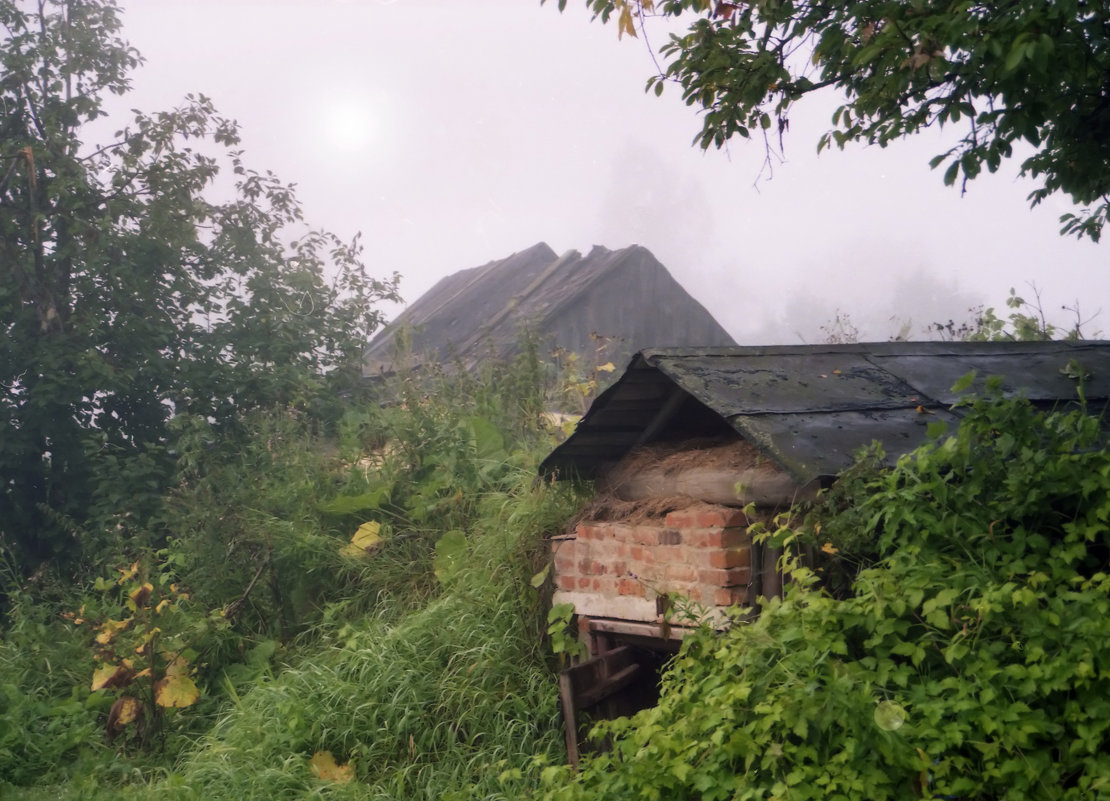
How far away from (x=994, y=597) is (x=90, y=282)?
10.5 m

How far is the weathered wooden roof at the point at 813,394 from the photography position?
13.6ft

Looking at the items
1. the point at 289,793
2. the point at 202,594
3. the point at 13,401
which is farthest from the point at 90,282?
the point at 289,793

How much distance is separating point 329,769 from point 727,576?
2665 millimetres

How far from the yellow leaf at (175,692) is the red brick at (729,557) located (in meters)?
4.42

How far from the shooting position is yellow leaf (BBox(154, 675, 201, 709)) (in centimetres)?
702

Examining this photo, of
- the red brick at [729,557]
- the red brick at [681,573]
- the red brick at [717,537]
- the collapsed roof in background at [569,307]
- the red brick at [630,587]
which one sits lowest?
the red brick at [630,587]

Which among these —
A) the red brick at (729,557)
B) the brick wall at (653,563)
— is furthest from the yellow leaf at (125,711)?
the red brick at (729,557)

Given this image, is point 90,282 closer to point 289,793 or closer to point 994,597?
point 289,793

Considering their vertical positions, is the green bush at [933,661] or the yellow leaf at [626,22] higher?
the yellow leaf at [626,22]

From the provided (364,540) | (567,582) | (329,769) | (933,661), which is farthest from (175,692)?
(933,661)

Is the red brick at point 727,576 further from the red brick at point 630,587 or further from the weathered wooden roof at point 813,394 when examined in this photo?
the weathered wooden roof at point 813,394

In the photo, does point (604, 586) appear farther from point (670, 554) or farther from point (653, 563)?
point (670, 554)

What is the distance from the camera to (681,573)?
485cm

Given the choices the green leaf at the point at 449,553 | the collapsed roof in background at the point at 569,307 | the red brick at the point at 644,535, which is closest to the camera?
the red brick at the point at 644,535
